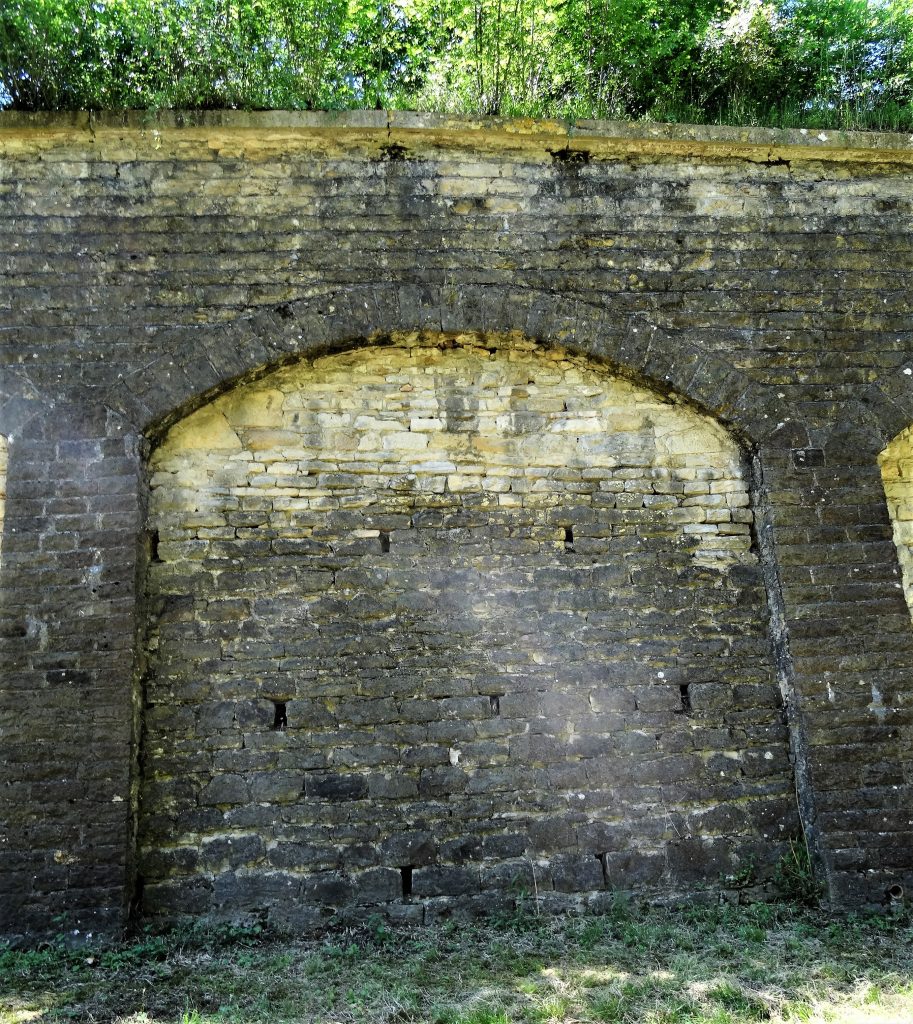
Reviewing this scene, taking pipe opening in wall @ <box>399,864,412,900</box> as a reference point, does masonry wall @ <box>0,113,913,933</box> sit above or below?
above

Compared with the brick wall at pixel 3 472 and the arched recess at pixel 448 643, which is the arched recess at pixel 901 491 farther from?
the brick wall at pixel 3 472

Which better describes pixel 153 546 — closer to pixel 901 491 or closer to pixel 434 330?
pixel 434 330

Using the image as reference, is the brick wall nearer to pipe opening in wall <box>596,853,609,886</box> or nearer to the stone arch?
the stone arch

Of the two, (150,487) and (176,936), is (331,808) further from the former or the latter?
(150,487)

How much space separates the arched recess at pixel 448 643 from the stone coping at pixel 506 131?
140 cm

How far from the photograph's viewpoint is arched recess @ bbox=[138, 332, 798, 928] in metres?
4.98

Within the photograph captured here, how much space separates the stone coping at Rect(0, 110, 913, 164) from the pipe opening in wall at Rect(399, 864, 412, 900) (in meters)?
4.60

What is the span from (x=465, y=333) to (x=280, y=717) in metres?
2.65

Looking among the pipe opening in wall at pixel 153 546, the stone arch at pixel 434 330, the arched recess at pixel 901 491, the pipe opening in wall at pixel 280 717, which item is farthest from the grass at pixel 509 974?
the stone arch at pixel 434 330

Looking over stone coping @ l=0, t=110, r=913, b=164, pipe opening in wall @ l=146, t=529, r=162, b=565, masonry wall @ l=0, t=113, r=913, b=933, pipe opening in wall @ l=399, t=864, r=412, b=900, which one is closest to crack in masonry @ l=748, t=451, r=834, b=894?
masonry wall @ l=0, t=113, r=913, b=933

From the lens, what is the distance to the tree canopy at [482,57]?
5.84 meters

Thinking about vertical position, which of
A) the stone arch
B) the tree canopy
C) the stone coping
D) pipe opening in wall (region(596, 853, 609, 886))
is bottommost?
pipe opening in wall (region(596, 853, 609, 886))

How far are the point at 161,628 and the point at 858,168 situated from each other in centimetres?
561

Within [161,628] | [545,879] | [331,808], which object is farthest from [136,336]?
[545,879]
